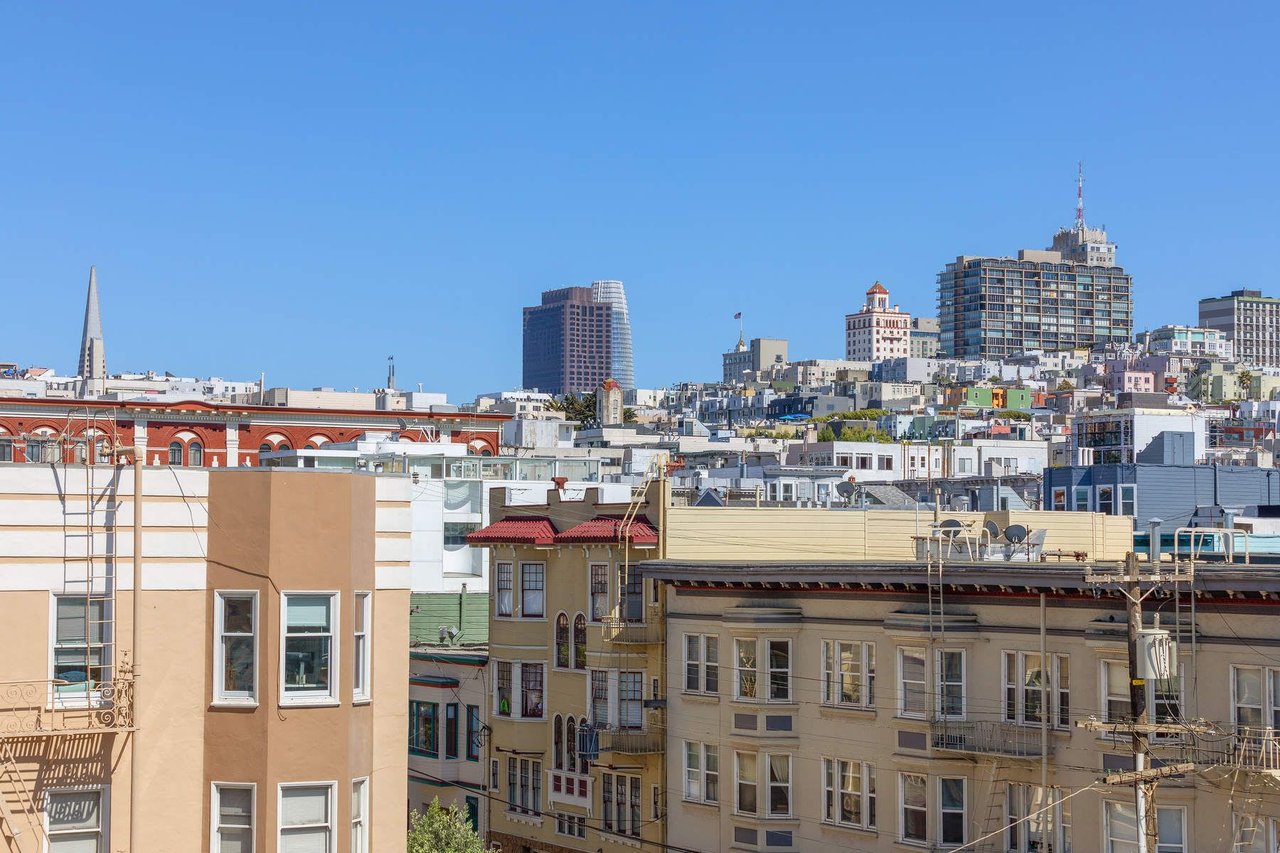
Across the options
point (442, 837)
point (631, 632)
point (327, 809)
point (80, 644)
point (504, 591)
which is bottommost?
point (442, 837)

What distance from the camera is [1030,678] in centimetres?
3944

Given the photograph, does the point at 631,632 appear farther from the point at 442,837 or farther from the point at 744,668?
the point at 442,837

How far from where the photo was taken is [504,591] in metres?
55.2

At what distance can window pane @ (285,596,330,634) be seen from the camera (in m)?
24.8

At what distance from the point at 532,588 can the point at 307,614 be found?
29.5 m

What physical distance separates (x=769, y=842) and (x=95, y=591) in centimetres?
2422

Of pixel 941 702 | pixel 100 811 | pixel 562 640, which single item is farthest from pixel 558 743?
pixel 100 811

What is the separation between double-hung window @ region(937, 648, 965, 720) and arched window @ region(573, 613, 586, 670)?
1405cm

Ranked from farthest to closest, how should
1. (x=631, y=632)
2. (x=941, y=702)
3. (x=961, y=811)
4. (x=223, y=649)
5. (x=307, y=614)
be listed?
1. (x=631, y=632)
2. (x=941, y=702)
3. (x=961, y=811)
4. (x=307, y=614)
5. (x=223, y=649)

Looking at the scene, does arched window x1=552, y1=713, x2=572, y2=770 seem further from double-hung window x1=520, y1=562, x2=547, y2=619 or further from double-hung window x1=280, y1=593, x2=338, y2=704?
double-hung window x1=280, y1=593, x2=338, y2=704

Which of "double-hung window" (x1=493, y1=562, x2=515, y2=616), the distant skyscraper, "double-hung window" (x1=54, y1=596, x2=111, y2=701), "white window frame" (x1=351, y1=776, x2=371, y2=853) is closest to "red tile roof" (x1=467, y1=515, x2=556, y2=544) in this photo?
"double-hung window" (x1=493, y1=562, x2=515, y2=616)

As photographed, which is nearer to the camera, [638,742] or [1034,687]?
[1034,687]

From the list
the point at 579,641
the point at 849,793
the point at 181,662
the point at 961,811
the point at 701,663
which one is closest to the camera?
the point at 181,662

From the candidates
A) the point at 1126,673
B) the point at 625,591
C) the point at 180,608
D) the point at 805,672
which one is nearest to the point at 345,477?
the point at 180,608
